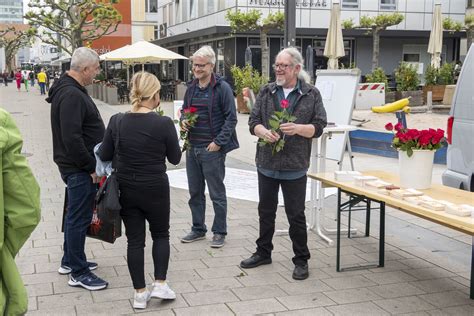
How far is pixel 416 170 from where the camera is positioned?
4613mm

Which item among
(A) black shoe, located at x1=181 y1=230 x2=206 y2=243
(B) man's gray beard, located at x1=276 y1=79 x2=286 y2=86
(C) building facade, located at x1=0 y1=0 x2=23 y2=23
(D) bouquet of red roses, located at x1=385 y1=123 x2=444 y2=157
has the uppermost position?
(C) building facade, located at x1=0 y1=0 x2=23 y2=23

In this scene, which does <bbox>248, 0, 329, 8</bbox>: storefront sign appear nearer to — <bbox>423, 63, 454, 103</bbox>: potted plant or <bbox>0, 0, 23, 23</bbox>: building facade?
<bbox>423, 63, 454, 103</bbox>: potted plant

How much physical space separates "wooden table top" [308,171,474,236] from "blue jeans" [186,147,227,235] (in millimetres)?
898

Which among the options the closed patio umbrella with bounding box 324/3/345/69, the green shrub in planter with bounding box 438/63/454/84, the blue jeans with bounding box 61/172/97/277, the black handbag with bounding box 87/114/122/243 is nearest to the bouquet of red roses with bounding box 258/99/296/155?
the black handbag with bounding box 87/114/122/243

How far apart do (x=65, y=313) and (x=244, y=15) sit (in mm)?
22024

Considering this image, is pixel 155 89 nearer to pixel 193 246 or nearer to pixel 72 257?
pixel 72 257

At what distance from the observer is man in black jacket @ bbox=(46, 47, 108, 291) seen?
4.32 metres

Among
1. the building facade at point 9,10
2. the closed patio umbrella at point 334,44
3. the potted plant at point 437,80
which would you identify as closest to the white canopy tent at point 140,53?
the closed patio umbrella at point 334,44

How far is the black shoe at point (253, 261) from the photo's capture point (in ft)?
16.8

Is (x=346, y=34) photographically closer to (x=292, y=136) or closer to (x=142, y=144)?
(x=292, y=136)

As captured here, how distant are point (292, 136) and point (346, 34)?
2664cm

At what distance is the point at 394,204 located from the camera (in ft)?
13.7

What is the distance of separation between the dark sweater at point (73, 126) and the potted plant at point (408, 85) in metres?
17.7

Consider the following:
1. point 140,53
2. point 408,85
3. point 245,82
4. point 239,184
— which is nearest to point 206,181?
point 239,184
